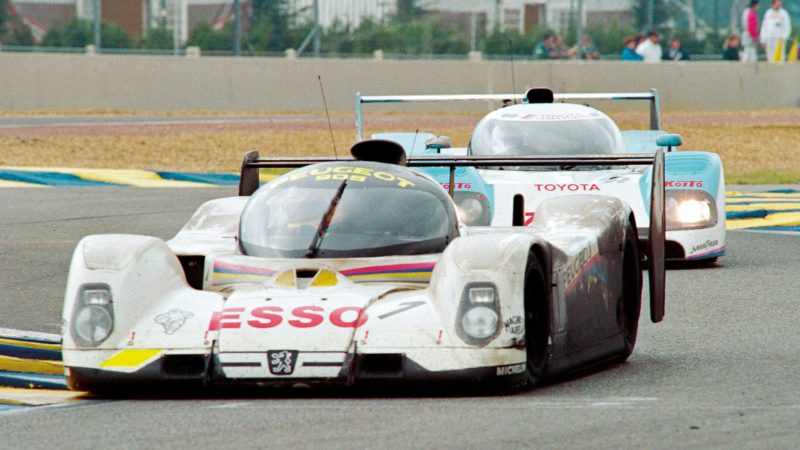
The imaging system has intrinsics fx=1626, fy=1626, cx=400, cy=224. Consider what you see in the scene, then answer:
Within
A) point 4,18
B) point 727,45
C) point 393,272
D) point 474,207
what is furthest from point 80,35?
point 393,272

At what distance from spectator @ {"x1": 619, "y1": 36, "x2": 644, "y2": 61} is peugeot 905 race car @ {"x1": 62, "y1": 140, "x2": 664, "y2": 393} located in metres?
24.3

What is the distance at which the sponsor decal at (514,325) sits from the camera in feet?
19.9

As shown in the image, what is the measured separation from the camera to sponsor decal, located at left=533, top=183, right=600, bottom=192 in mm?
11398

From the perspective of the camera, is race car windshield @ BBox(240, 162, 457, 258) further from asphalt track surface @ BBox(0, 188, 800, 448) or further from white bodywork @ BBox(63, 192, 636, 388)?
asphalt track surface @ BBox(0, 188, 800, 448)

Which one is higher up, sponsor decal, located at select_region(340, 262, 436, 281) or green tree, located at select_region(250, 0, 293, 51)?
green tree, located at select_region(250, 0, 293, 51)

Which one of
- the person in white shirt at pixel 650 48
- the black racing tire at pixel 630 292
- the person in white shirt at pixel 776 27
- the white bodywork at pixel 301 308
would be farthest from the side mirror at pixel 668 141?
the person in white shirt at pixel 776 27

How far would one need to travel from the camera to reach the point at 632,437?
510 cm

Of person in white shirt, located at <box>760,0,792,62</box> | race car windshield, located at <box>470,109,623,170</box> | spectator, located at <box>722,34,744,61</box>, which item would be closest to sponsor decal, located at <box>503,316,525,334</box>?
race car windshield, located at <box>470,109,623,170</box>

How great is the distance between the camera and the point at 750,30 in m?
32.7

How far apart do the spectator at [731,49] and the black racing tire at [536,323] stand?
27360mm

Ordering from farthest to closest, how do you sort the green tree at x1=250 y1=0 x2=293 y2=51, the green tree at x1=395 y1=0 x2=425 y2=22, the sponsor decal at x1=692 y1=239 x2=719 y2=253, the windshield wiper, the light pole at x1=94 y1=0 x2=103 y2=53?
the green tree at x1=395 y1=0 x2=425 y2=22
the green tree at x1=250 y1=0 x2=293 y2=51
the light pole at x1=94 y1=0 x2=103 y2=53
the sponsor decal at x1=692 y1=239 x2=719 y2=253
the windshield wiper

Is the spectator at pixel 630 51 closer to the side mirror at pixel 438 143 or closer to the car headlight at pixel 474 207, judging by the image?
the side mirror at pixel 438 143

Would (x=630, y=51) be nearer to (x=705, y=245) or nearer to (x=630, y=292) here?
(x=705, y=245)

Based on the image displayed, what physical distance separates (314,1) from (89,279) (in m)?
24.0
